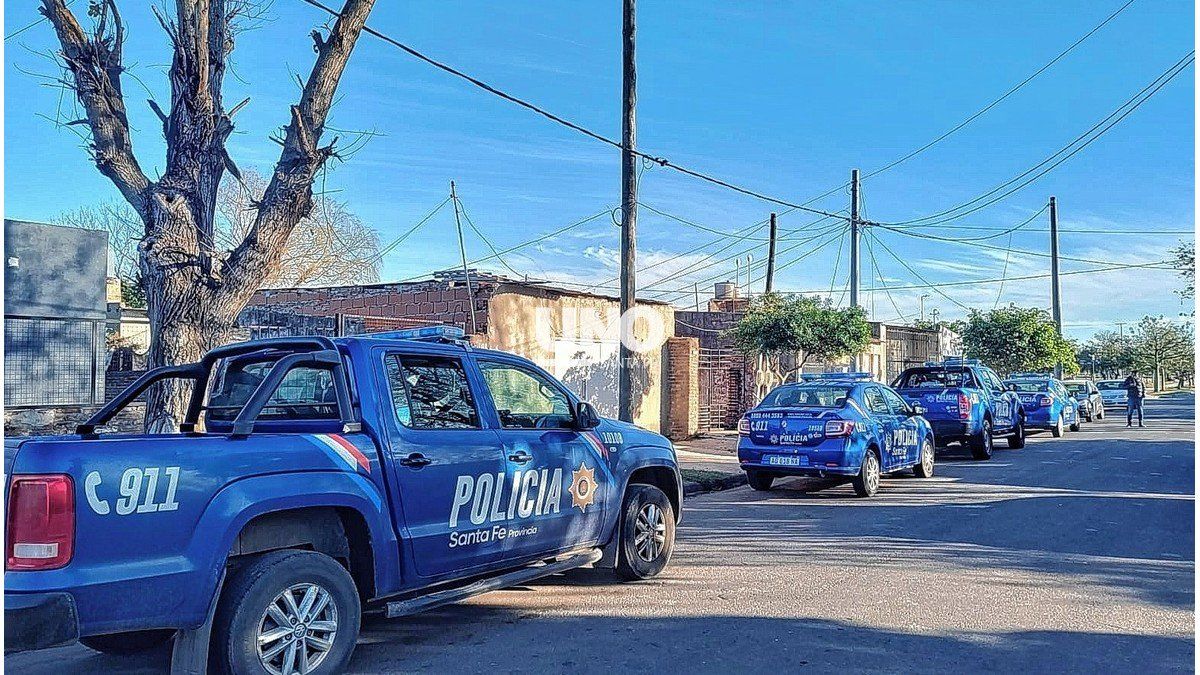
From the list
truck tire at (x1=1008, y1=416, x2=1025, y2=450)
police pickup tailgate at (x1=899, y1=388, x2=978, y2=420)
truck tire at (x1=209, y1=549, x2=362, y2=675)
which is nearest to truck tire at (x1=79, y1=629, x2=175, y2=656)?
truck tire at (x1=209, y1=549, x2=362, y2=675)

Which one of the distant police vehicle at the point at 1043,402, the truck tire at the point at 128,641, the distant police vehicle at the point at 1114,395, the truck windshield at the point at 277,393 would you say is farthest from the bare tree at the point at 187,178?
the distant police vehicle at the point at 1114,395

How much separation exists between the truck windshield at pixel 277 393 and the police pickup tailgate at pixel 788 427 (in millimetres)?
7824

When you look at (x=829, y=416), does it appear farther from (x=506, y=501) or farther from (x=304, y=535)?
(x=304, y=535)

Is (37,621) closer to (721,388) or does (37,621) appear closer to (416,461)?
(416,461)

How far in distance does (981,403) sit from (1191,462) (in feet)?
11.8

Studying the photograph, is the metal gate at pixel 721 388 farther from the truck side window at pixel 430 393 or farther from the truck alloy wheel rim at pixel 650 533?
the truck side window at pixel 430 393

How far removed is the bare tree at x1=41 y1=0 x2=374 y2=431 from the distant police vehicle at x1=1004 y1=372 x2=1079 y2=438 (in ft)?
62.9

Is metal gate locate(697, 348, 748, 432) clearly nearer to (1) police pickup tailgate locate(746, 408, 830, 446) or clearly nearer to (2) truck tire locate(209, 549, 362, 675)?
(1) police pickup tailgate locate(746, 408, 830, 446)

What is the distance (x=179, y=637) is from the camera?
4.55m

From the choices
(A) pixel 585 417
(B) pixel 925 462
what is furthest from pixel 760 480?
(A) pixel 585 417

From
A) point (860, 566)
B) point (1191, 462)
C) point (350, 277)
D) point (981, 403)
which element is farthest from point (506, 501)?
point (350, 277)

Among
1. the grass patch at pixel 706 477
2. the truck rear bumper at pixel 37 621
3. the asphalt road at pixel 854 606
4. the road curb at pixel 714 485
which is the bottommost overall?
the asphalt road at pixel 854 606

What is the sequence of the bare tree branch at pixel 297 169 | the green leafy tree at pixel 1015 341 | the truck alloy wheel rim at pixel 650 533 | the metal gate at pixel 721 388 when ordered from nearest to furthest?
the truck alloy wheel rim at pixel 650 533
the bare tree branch at pixel 297 169
the metal gate at pixel 721 388
the green leafy tree at pixel 1015 341

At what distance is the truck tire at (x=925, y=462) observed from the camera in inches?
566
